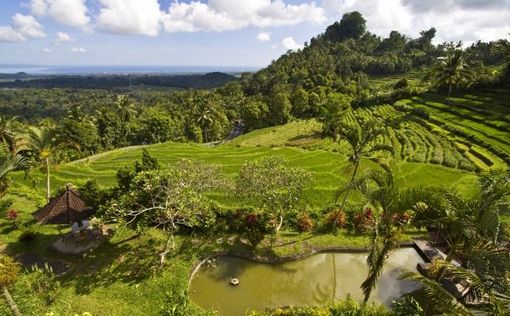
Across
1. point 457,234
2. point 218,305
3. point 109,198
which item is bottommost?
point 218,305

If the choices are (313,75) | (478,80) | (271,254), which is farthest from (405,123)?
(313,75)

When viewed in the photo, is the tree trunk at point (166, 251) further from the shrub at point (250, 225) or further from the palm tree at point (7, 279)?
the palm tree at point (7, 279)

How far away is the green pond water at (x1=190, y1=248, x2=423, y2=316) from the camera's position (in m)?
17.4

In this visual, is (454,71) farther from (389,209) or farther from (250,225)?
(389,209)

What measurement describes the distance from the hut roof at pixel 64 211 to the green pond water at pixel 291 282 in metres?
7.62

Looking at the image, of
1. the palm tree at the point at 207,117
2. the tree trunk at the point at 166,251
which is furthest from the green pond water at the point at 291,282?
the palm tree at the point at 207,117

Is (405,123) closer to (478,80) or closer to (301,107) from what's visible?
(478,80)

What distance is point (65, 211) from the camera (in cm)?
2008

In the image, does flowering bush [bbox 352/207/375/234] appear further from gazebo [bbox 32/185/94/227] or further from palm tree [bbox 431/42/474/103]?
palm tree [bbox 431/42/474/103]

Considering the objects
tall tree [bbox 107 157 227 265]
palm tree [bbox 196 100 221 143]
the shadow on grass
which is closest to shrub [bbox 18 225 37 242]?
the shadow on grass

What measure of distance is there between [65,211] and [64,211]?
5cm

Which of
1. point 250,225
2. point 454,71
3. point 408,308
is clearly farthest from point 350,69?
point 408,308

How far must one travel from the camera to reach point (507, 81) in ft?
178

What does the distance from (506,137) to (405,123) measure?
12.6 m
